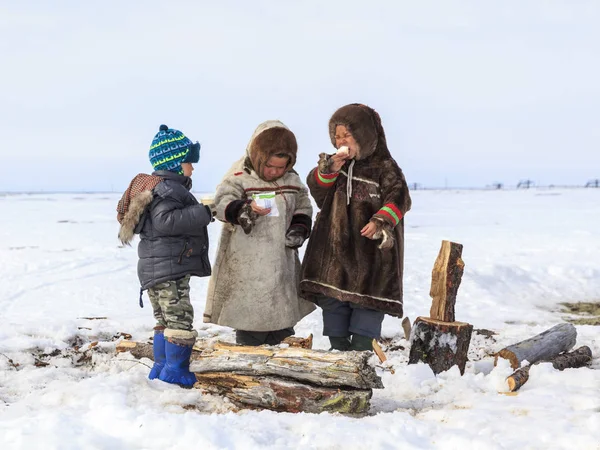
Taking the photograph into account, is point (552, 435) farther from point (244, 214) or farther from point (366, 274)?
point (244, 214)

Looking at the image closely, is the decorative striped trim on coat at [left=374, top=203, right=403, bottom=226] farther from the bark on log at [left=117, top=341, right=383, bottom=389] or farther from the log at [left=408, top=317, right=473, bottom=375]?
the bark on log at [left=117, top=341, right=383, bottom=389]

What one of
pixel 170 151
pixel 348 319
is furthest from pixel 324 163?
pixel 348 319

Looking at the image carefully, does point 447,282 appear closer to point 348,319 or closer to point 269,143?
point 348,319

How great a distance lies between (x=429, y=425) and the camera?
3.13 m

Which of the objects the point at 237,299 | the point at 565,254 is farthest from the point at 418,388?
the point at 565,254

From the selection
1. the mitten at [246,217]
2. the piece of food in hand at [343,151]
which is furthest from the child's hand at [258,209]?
the piece of food in hand at [343,151]

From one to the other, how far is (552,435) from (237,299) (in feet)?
7.80

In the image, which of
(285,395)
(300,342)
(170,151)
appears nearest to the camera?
(285,395)

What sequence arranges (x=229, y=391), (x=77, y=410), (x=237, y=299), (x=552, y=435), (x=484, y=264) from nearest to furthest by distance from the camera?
(x=552, y=435) → (x=77, y=410) → (x=229, y=391) → (x=237, y=299) → (x=484, y=264)

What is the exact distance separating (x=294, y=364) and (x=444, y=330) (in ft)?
4.50

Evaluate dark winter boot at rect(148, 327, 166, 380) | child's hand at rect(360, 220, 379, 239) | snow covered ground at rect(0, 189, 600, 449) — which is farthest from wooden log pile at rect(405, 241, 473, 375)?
dark winter boot at rect(148, 327, 166, 380)

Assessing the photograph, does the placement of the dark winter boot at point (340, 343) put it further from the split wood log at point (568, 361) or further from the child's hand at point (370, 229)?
the split wood log at point (568, 361)

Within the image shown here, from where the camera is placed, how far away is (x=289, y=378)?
3672mm

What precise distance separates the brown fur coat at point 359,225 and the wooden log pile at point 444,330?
0.29 meters
